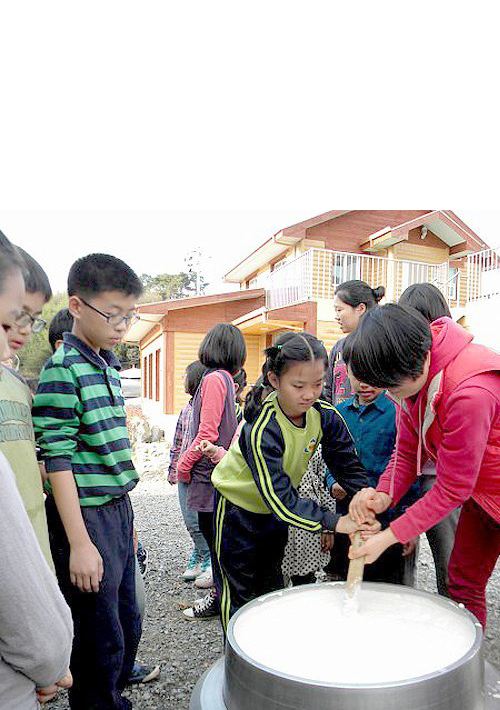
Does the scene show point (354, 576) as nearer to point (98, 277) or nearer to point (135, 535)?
point (135, 535)

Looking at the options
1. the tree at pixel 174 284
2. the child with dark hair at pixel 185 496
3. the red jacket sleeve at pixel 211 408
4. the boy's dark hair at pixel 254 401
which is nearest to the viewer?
the boy's dark hair at pixel 254 401

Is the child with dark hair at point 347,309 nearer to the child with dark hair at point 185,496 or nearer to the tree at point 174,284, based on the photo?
the child with dark hair at point 185,496

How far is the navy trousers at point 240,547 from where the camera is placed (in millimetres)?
1904

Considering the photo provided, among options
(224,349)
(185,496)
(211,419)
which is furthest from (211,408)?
(185,496)

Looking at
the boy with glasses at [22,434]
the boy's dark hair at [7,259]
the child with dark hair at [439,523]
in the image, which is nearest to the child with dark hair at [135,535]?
the boy with glasses at [22,434]

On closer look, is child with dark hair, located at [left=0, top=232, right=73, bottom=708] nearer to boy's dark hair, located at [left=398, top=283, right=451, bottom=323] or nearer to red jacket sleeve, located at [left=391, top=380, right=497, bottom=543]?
red jacket sleeve, located at [left=391, top=380, right=497, bottom=543]

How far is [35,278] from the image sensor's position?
1631 millimetres

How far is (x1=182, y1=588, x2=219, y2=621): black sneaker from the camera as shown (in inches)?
115

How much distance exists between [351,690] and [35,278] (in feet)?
4.32

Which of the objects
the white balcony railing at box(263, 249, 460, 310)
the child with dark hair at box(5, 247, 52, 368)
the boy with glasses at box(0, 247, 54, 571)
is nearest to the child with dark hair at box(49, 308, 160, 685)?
the child with dark hair at box(5, 247, 52, 368)

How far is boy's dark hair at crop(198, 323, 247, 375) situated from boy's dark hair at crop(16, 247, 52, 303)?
52.6 inches

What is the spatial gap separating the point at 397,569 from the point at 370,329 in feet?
4.09
